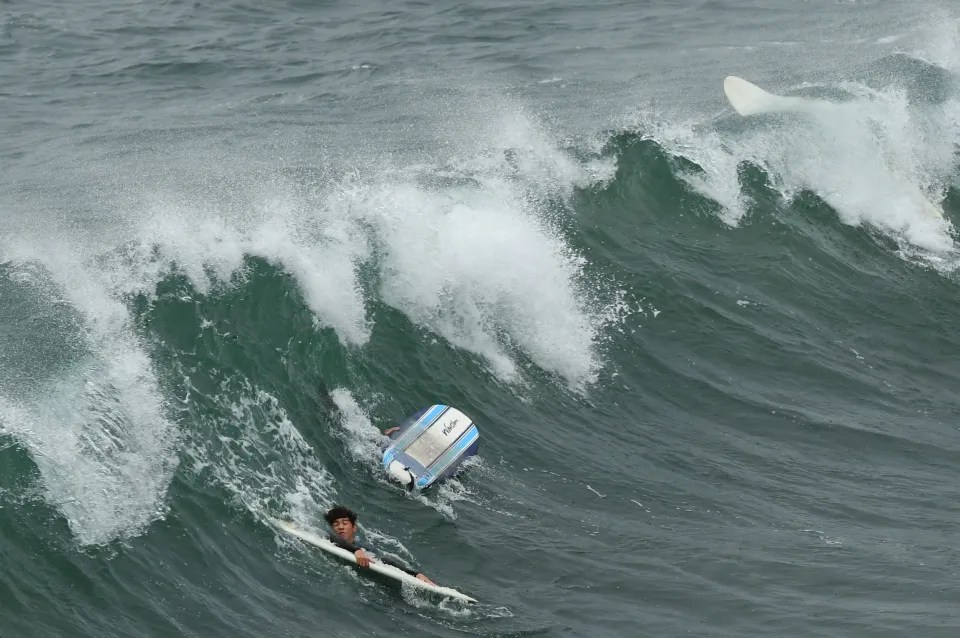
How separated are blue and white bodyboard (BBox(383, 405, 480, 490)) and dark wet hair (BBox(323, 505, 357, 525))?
3.84 ft

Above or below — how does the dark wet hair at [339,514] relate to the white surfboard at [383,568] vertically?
above

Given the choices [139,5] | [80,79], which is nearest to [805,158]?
[80,79]

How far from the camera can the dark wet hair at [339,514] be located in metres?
12.0

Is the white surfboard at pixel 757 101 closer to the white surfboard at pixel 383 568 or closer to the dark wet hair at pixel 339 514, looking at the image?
the dark wet hair at pixel 339 514

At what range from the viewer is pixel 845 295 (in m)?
18.7

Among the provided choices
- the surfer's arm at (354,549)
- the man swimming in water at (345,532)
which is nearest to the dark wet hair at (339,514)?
the man swimming in water at (345,532)

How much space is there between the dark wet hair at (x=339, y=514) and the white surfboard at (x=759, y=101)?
13.6m

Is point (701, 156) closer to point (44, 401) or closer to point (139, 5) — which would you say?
point (44, 401)

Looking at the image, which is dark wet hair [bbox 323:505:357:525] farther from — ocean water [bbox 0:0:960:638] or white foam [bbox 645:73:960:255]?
white foam [bbox 645:73:960:255]

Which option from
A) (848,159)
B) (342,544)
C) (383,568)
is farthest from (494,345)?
(848,159)

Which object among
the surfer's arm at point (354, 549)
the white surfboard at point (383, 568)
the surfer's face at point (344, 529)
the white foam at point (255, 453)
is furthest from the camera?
the white foam at point (255, 453)

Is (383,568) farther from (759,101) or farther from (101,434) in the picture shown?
(759,101)

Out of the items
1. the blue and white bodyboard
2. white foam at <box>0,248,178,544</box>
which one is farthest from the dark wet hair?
white foam at <box>0,248,178,544</box>

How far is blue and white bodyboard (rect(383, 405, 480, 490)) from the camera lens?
13.2 m
